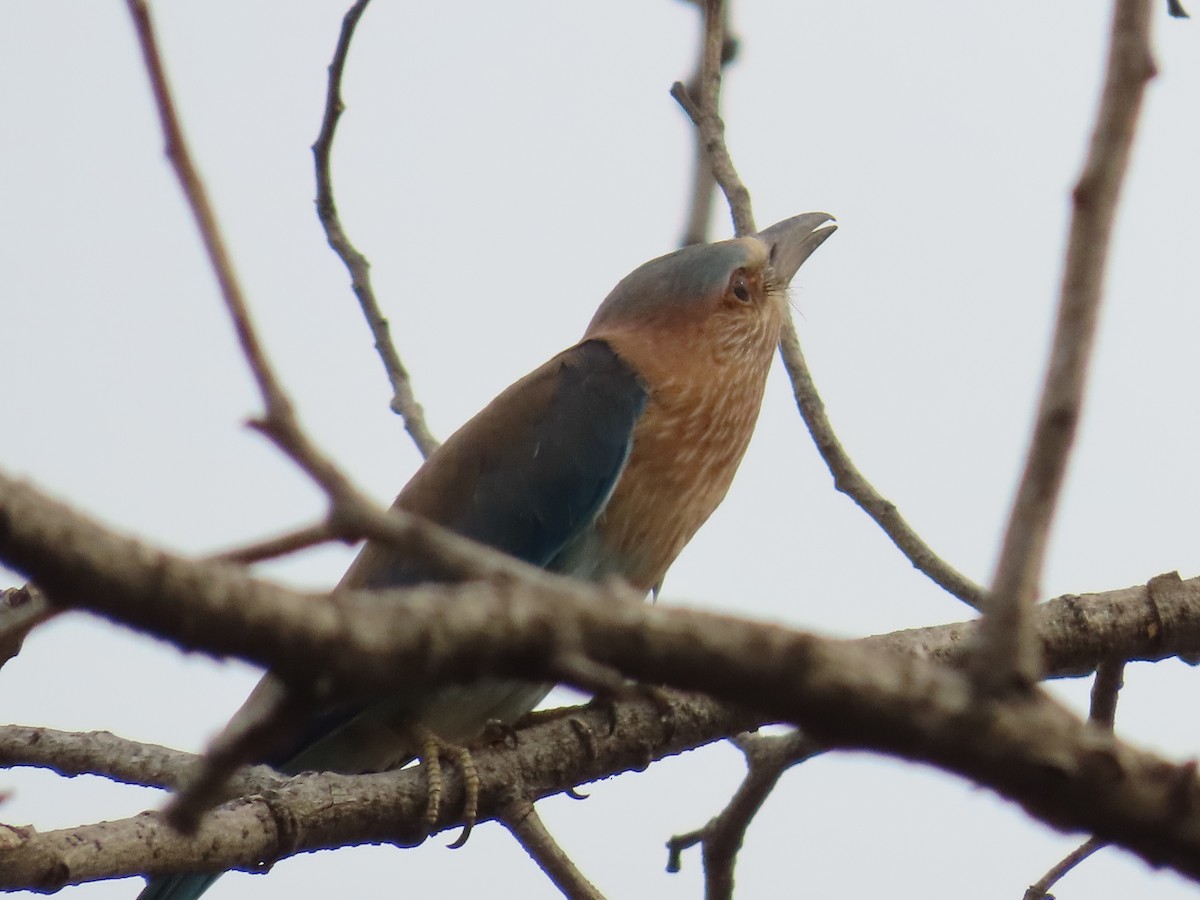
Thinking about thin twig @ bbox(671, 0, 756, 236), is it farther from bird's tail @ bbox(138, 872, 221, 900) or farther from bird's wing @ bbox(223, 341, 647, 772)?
bird's tail @ bbox(138, 872, 221, 900)

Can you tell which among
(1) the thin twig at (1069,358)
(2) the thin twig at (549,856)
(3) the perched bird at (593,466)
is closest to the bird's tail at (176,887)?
(3) the perched bird at (593,466)

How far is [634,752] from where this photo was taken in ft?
11.3

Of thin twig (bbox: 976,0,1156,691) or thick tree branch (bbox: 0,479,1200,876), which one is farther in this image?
thin twig (bbox: 976,0,1156,691)

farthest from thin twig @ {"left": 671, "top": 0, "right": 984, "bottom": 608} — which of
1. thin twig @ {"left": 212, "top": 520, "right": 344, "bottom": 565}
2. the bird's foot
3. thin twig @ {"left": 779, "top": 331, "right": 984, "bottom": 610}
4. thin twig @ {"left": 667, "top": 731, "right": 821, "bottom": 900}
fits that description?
thin twig @ {"left": 212, "top": 520, "right": 344, "bottom": 565}

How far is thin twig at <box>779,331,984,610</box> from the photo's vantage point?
136 inches

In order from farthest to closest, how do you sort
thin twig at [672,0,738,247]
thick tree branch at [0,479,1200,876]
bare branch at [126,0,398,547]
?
thin twig at [672,0,738,247]
bare branch at [126,0,398,547]
thick tree branch at [0,479,1200,876]

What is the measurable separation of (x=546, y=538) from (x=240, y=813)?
171 cm

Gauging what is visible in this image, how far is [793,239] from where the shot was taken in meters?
5.22

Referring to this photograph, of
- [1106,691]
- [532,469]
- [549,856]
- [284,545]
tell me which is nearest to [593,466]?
[532,469]

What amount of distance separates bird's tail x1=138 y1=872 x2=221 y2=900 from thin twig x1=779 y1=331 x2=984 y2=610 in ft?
5.64

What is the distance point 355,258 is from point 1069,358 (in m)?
2.96

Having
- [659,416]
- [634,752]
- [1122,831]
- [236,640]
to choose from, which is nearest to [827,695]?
[1122,831]

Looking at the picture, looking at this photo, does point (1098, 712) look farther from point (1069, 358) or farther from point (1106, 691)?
point (1069, 358)

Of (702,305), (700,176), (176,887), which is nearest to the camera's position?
(176,887)
